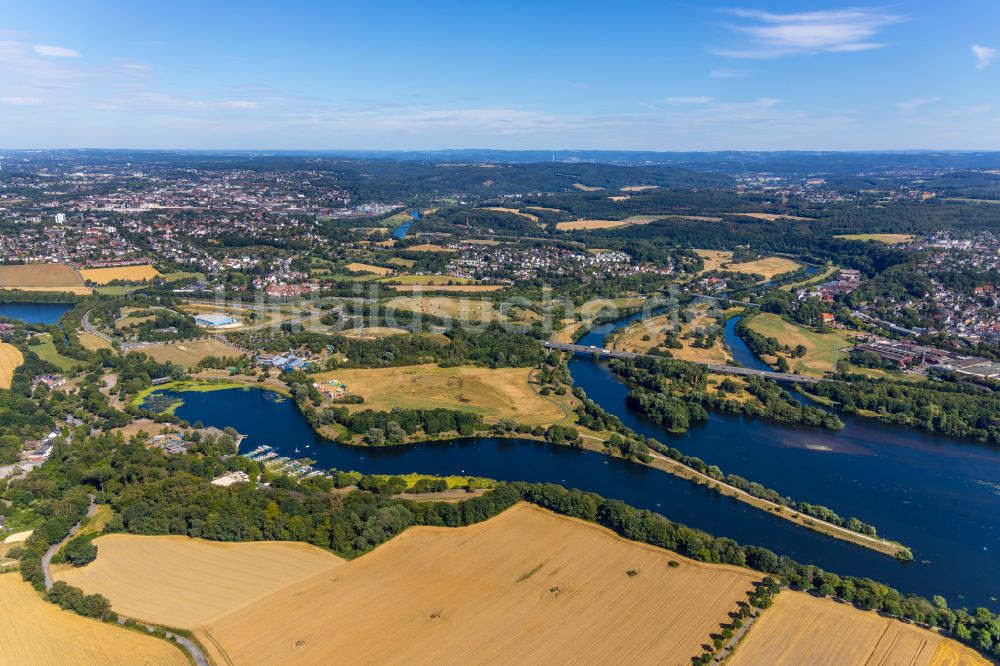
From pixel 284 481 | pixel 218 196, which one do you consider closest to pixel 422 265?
pixel 284 481

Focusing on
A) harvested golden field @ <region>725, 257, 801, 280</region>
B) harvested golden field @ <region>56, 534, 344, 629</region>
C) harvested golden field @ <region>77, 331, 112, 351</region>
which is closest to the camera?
harvested golden field @ <region>56, 534, 344, 629</region>

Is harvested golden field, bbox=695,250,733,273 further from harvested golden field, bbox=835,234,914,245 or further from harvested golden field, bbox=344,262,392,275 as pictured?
harvested golden field, bbox=344,262,392,275

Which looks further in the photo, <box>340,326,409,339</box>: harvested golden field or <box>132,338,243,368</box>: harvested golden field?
<box>340,326,409,339</box>: harvested golden field

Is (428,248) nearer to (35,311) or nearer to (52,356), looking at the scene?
(35,311)

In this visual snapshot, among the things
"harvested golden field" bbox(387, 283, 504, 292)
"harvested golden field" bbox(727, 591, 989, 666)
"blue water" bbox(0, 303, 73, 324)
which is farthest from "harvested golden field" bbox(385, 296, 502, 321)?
"harvested golden field" bbox(727, 591, 989, 666)

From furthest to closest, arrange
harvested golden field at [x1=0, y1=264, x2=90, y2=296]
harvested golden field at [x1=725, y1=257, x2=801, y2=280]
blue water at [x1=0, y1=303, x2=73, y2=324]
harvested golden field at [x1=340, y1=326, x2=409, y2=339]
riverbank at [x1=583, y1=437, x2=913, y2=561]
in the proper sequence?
harvested golden field at [x1=725, y1=257, x2=801, y2=280], harvested golden field at [x1=0, y1=264, x2=90, y2=296], blue water at [x1=0, y1=303, x2=73, y2=324], harvested golden field at [x1=340, y1=326, x2=409, y2=339], riverbank at [x1=583, y1=437, x2=913, y2=561]

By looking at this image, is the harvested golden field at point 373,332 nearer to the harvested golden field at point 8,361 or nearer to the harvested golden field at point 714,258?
the harvested golden field at point 8,361
